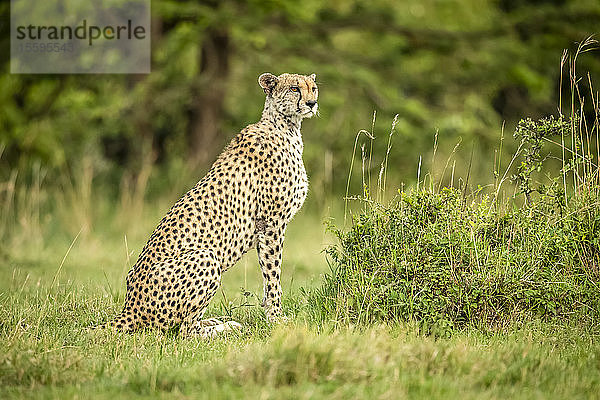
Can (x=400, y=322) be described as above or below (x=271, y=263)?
below

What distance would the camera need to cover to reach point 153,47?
42.9 ft

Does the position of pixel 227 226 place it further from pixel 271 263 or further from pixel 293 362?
pixel 293 362

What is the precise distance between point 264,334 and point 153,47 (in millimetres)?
8651

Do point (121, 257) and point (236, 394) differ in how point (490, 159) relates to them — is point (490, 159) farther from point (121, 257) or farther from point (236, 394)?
point (236, 394)

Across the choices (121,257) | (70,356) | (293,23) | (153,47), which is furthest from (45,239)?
(70,356)

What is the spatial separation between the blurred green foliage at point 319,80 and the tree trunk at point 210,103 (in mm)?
23

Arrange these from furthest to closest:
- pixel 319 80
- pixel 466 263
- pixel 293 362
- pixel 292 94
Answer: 1. pixel 319 80
2. pixel 292 94
3. pixel 466 263
4. pixel 293 362

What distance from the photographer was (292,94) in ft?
19.8

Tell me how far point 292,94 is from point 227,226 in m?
1.17

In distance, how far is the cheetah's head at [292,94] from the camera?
19.7 feet

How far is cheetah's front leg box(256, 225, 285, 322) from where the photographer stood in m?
5.80

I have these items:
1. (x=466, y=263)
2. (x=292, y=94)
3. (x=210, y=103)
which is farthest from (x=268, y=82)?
(x=210, y=103)

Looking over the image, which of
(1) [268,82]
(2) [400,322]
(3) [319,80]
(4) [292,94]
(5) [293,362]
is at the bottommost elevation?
(5) [293,362]

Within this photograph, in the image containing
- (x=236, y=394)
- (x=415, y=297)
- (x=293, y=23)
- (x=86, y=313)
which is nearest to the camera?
(x=236, y=394)
